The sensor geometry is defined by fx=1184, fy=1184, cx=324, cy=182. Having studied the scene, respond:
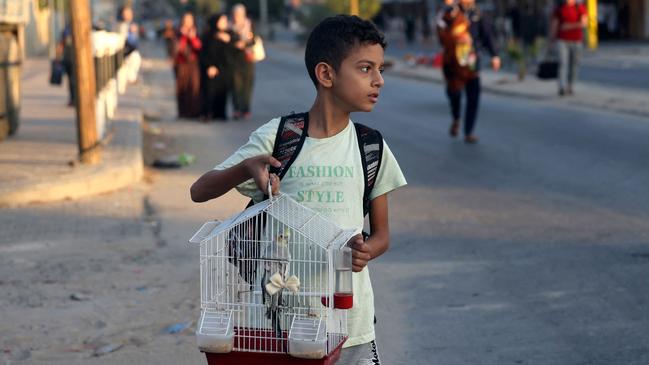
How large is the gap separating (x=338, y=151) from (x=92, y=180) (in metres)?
7.39

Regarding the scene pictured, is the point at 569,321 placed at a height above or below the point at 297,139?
below

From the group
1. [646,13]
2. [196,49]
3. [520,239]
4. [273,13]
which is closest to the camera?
[520,239]

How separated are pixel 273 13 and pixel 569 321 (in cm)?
9793

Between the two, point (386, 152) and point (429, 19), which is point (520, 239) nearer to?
point (386, 152)

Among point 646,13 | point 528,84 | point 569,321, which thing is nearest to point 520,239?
point 569,321

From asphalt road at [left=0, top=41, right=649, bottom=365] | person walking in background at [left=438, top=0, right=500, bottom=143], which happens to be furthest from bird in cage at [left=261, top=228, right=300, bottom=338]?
person walking in background at [left=438, top=0, right=500, bottom=143]

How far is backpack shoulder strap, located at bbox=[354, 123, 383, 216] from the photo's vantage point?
11.4 ft

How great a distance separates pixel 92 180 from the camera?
10539 mm

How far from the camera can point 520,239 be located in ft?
27.2

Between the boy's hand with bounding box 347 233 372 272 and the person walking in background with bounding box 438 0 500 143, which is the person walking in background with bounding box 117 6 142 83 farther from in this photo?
the boy's hand with bounding box 347 233 372 272

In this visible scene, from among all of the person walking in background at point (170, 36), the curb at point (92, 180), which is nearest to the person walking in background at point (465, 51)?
the curb at point (92, 180)

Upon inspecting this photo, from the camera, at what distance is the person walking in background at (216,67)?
1889 centimetres

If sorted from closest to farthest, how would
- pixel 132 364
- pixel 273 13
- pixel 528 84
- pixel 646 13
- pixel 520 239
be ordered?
pixel 132 364, pixel 520 239, pixel 528 84, pixel 646 13, pixel 273 13

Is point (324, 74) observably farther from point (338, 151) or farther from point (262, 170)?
point (262, 170)
